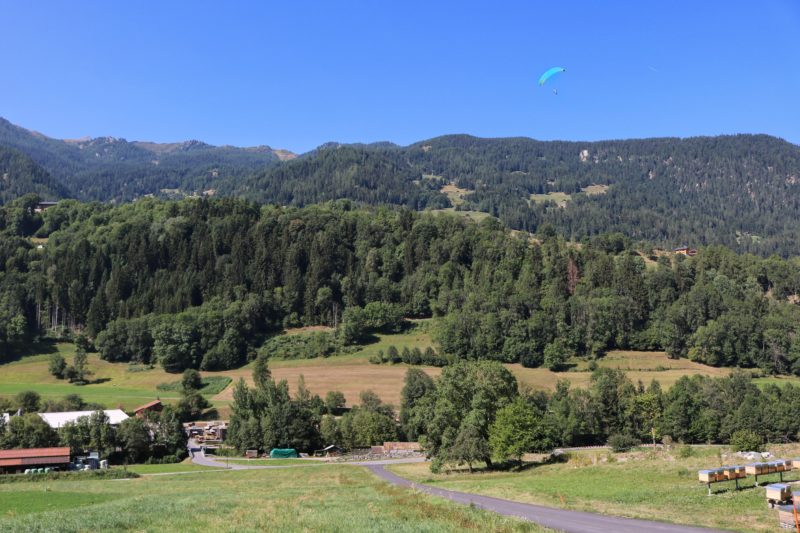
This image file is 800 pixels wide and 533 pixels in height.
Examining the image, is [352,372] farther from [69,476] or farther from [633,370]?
[69,476]

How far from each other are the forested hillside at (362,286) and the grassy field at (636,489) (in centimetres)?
7500

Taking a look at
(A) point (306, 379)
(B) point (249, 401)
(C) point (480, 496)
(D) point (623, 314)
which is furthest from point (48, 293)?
(C) point (480, 496)

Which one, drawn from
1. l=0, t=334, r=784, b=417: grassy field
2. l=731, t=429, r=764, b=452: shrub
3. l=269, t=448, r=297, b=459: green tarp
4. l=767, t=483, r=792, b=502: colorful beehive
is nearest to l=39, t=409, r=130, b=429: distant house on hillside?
l=0, t=334, r=784, b=417: grassy field

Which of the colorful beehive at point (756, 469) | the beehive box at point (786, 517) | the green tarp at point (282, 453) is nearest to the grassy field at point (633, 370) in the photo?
the green tarp at point (282, 453)

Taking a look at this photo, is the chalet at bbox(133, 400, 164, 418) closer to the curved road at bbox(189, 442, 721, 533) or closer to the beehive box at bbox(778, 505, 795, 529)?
the curved road at bbox(189, 442, 721, 533)

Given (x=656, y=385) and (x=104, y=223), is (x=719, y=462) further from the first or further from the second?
(x=104, y=223)

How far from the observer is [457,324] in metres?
124

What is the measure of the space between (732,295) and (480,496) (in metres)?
121

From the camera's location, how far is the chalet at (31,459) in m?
61.4

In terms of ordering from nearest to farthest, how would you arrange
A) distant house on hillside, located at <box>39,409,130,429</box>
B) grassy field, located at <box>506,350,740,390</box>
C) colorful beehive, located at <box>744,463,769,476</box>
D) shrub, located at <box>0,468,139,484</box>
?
colorful beehive, located at <box>744,463,769,476</box> < shrub, located at <box>0,468,139,484</box> < distant house on hillside, located at <box>39,409,130,429</box> < grassy field, located at <box>506,350,740,390</box>

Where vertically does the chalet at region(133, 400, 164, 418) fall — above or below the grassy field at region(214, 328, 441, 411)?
below

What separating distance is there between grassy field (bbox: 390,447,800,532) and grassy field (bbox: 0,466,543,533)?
5156 millimetres

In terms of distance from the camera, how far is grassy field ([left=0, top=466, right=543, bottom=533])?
21484 mm

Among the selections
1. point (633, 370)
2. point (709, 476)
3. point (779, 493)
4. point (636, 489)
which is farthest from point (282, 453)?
point (633, 370)
